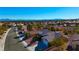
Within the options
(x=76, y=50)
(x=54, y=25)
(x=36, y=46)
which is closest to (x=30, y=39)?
(x=36, y=46)
